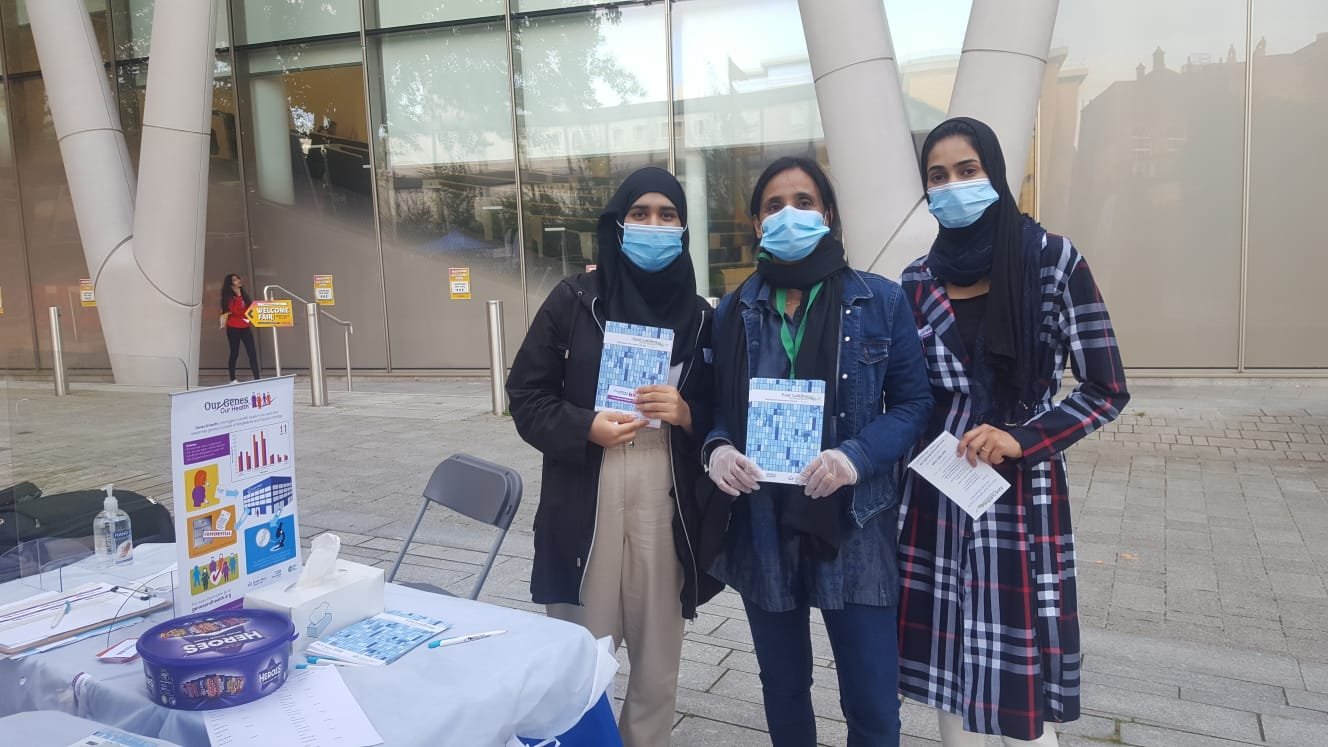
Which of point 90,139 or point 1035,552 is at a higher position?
point 90,139

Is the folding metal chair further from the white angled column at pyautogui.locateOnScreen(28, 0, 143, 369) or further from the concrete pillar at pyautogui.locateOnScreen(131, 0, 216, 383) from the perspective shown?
the white angled column at pyautogui.locateOnScreen(28, 0, 143, 369)

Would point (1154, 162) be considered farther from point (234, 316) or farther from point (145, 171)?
point (234, 316)

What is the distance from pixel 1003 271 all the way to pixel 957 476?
51 centimetres

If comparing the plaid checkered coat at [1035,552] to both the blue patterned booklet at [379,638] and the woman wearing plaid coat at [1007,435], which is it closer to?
the woman wearing plaid coat at [1007,435]

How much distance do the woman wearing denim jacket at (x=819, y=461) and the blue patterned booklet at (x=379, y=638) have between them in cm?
80

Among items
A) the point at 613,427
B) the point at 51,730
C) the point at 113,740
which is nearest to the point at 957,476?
the point at 613,427

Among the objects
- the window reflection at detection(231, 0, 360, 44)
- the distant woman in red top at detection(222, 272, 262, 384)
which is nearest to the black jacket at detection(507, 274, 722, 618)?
the distant woman in red top at detection(222, 272, 262, 384)

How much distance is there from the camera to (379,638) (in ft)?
6.41

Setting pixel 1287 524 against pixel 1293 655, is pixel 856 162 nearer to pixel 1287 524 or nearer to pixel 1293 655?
pixel 1287 524

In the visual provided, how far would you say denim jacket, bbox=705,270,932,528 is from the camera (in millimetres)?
2252

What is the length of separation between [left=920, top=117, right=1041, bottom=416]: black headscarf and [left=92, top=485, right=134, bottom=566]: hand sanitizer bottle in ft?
7.90

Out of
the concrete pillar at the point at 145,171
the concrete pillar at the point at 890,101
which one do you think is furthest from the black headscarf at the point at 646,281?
the concrete pillar at the point at 145,171

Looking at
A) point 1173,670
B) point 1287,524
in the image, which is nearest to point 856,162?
point 1287,524

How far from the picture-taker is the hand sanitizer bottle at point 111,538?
2520mm
